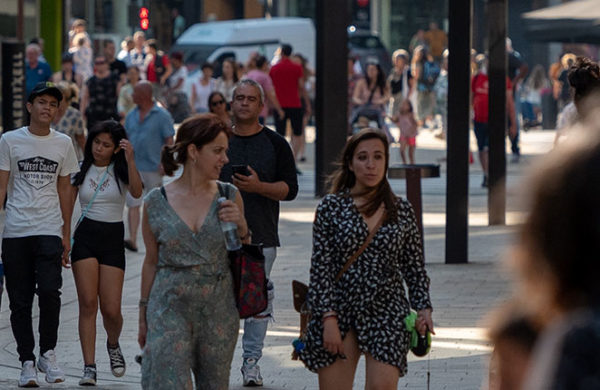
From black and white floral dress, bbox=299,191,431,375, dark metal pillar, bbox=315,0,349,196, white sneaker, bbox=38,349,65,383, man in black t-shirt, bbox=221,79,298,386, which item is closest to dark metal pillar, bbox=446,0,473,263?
dark metal pillar, bbox=315,0,349,196

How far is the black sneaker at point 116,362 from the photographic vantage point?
7473 millimetres

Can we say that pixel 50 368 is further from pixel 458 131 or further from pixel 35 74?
pixel 35 74

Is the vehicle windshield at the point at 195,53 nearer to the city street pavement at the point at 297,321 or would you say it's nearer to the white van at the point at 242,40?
the white van at the point at 242,40

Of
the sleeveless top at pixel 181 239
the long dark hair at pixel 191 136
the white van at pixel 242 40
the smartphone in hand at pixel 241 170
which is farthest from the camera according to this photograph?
the white van at pixel 242 40

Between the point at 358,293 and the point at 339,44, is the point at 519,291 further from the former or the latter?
the point at 339,44

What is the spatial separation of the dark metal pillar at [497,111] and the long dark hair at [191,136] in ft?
30.1

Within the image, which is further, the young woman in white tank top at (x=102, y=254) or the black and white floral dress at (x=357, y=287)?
the young woman in white tank top at (x=102, y=254)

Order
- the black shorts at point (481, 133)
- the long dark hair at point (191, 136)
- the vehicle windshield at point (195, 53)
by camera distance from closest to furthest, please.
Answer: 1. the long dark hair at point (191, 136)
2. the black shorts at point (481, 133)
3. the vehicle windshield at point (195, 53)

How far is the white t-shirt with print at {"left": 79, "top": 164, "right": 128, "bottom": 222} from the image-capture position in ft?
24.9

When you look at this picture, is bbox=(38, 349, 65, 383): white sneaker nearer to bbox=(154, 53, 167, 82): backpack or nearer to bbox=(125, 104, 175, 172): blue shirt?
bbox=(125, 104, 175, 172): blue shirt

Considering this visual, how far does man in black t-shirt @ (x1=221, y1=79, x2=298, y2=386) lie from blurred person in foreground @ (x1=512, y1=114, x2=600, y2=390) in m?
5.45

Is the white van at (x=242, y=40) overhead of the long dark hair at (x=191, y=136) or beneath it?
overhead

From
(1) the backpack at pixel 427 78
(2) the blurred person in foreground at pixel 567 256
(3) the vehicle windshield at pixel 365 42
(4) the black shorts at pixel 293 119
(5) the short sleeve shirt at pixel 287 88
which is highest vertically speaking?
(3) the vehicle windshield at pixel 365 42

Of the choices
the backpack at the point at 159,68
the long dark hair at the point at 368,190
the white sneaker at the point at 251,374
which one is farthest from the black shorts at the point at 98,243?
the backpack at the point at 159,68
